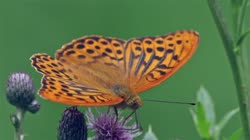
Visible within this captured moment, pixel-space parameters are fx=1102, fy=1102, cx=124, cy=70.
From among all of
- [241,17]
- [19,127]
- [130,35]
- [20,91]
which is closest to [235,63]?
[241,17]

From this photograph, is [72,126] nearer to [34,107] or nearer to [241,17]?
[34,107]

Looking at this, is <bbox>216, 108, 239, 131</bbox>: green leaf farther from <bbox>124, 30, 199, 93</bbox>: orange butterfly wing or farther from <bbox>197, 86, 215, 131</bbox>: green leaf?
<bbox>124, 30, 199, 93</bbox>: orange butterfly wing

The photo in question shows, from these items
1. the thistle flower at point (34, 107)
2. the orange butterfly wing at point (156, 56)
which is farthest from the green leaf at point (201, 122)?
the thistle flower at point (34, 107)

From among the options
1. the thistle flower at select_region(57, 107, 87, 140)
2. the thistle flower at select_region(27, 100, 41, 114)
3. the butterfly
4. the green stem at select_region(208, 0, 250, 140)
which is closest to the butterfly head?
the butterfly

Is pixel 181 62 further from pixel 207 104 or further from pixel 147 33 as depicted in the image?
pixel 147 33

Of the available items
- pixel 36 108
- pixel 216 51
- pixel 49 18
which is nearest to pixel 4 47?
pixel 49 18

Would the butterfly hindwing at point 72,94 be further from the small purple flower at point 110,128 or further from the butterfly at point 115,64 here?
the small purple flower at point 110,128
